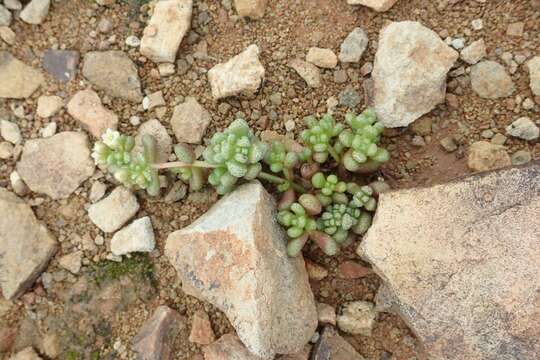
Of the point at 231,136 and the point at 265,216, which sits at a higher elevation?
the point at 231,136

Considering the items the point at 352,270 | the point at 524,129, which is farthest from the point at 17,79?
the point at 524,129

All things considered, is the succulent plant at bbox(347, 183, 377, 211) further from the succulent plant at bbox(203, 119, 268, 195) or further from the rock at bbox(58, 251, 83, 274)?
the rock at bbox(58, 251, 83, 274)

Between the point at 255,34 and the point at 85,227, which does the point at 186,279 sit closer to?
the point at 85,227

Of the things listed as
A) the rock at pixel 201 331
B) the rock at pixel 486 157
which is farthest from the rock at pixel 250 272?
the rock at pixel 486 157

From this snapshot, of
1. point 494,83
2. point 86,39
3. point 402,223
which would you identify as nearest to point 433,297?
point 402,223

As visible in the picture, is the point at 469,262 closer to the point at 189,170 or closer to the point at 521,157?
the point at 521,157

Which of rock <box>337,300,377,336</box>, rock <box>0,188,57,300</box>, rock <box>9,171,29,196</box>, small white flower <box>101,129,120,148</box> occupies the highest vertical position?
small white flower <box>101,129,120,148</box>

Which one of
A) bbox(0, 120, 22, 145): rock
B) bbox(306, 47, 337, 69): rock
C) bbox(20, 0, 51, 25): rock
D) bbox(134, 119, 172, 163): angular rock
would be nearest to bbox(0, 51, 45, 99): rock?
bbox(0, 120, 22, 145): rock
